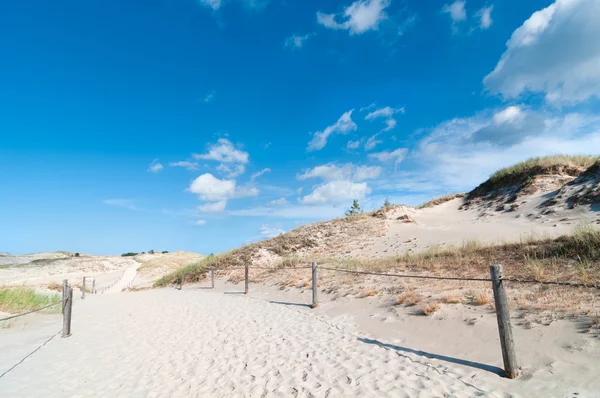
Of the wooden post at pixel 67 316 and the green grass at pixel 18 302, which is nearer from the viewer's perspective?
the wooden post at pixel 67 316

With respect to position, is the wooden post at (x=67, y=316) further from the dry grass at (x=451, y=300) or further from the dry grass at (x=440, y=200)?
the dry grass at (x=440, y=200)

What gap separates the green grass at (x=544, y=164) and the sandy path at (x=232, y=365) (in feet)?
77.9

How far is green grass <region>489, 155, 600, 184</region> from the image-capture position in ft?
78.7

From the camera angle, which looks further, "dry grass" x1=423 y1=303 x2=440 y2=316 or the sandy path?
"dry grass" x1=423 y1=303 x2=440 y2=316

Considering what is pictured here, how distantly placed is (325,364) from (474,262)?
27.7ft

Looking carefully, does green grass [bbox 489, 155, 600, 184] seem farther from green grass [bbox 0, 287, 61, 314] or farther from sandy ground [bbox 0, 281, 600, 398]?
green grass [bbox 0, 287, 61, 314]

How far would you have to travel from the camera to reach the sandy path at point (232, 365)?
5371 millimetres

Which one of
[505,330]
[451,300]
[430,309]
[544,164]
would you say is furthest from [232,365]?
[544,164]

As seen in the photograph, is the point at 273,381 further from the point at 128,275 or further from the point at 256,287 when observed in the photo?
the point at 128,275

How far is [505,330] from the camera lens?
206 inches

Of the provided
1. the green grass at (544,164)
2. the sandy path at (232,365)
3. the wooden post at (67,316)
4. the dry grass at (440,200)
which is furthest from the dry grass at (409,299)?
the dry grass at (440,200)

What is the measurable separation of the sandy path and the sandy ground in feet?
0.08

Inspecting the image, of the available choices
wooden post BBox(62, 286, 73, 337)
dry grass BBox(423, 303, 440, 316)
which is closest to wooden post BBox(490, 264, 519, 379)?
dry grass BBox(423, 303, 440, 316)

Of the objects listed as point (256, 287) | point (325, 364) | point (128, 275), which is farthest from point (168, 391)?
point (128, 275)
